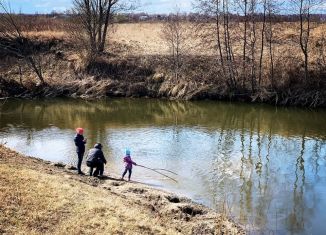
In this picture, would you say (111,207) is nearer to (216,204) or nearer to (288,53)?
(216,204)

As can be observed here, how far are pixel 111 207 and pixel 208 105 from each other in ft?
84.1

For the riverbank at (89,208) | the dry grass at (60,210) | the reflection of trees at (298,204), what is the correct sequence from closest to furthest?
the dry grass at (60,210), the riverbank at (89,208), the reflection of trees at (298,204)

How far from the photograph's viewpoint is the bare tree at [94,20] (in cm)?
4650

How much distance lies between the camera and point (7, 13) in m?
43.7

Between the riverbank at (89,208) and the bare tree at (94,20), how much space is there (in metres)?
30.6

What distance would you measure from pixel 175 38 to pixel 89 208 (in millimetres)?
31801

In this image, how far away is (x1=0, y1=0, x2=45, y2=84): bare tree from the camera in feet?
146

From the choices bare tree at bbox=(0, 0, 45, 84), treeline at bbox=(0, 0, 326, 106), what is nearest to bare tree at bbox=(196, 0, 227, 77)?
treeline at bbox=(0, 0, 326, 106)

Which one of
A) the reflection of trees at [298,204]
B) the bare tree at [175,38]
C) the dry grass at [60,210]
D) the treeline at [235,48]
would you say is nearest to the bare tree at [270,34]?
the treeline at [235,48]

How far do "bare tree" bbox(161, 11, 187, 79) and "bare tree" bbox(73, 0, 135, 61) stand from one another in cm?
648

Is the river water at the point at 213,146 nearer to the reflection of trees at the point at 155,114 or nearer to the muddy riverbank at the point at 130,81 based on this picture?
the reflection of trees at the point at 155,114

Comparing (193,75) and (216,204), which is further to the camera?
(193,75)

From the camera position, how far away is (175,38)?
43000 millimetres

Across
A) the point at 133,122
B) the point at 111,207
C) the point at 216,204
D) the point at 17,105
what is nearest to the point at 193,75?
the point at 133,122
